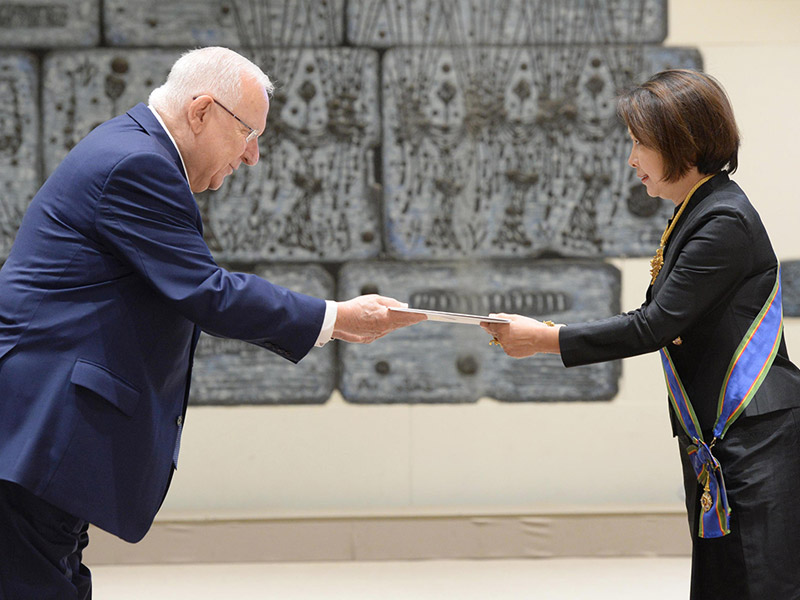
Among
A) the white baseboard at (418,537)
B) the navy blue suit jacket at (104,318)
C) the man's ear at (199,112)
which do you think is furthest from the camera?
the white baseboard at (418,537)

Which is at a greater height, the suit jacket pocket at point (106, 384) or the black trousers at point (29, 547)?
the suit jacket pocket at point (106, 384)

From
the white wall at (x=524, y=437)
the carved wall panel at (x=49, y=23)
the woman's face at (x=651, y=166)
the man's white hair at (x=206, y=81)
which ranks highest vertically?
the carved wall panel at (x=49, y=23)

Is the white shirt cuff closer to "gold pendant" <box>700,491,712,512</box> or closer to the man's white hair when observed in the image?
the man's white hair

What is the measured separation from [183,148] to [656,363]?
9.11 feet

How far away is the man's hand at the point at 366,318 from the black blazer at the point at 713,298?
0.60 metres

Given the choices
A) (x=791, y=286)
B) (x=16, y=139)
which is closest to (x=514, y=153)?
(x=791, y=286)

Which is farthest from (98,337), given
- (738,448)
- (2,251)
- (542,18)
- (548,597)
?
(542,18)

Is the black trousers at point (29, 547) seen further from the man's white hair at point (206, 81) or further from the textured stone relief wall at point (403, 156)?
the textured stone relief wall at point (403, 156)

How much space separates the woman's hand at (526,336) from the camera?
7.37ft

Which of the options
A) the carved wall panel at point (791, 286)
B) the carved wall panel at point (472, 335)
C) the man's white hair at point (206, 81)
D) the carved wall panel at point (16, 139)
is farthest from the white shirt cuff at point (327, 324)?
the carved wall panel at point (791, 286)

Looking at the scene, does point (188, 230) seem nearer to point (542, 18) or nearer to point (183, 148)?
point (183, 148)

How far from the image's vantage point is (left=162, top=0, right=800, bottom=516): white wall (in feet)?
13.7

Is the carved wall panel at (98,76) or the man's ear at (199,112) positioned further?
the carved wall panel at (98,76)

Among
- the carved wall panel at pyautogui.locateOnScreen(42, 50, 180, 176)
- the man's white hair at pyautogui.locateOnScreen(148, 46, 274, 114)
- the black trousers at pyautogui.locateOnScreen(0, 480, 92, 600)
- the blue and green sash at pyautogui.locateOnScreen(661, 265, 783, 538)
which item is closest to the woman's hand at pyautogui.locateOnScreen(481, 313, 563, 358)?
the blue and green sash at pyautogui.locateOnScreen(661, 265, 783, 538)
